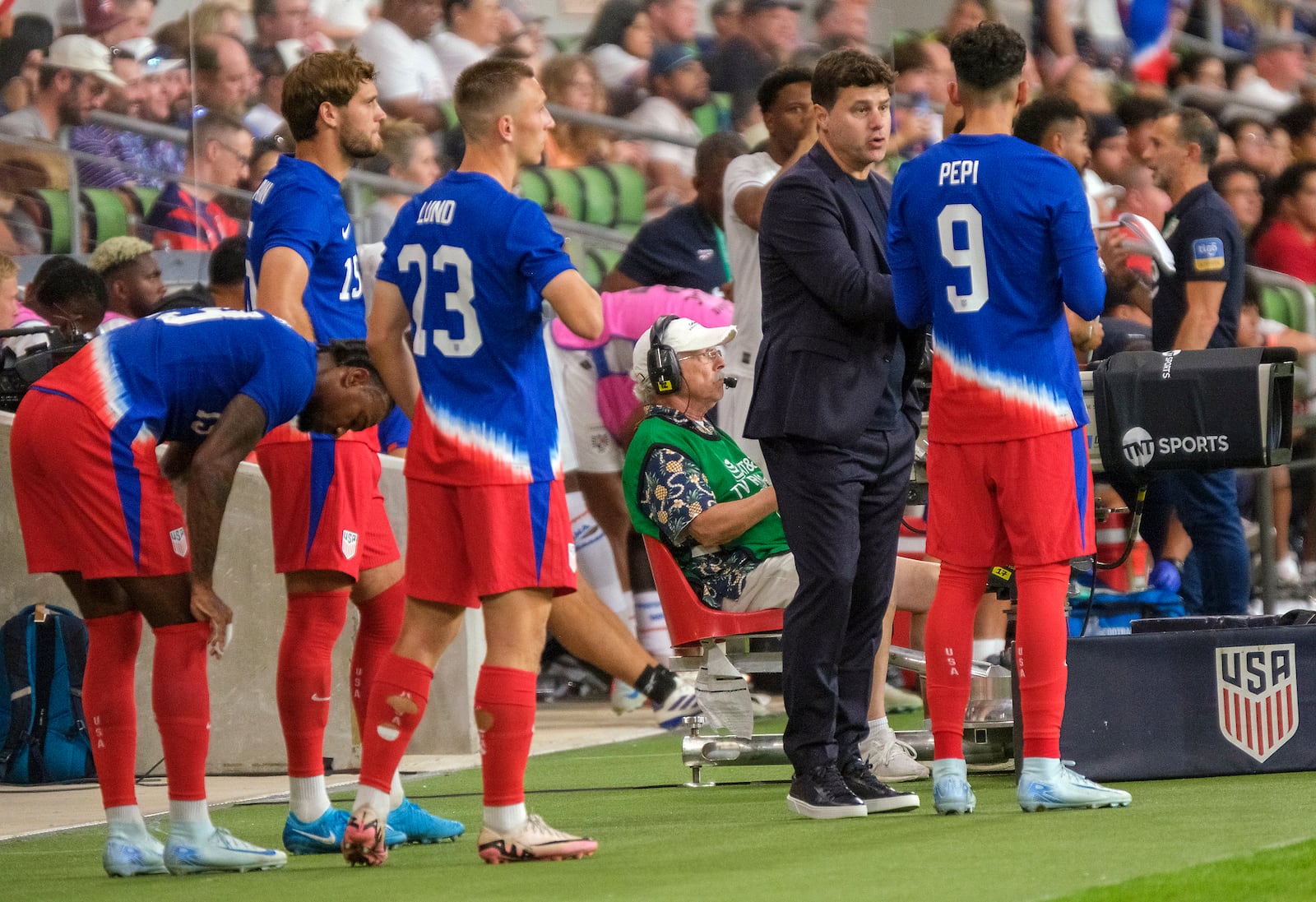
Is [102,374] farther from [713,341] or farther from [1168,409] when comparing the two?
[1168,409]

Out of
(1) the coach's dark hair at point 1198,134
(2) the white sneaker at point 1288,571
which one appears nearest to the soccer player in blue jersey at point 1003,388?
(1) the coach's dark hair at point 1198,134

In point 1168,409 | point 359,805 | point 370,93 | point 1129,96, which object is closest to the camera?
point 359,805

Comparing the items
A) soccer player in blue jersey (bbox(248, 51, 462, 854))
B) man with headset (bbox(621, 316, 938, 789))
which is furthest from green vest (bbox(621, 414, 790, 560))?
soccer player in blue jersey (bbox(248, 51, 462, 854))

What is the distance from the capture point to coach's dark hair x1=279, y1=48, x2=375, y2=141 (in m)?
4.70

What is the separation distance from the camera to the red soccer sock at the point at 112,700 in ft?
14.1

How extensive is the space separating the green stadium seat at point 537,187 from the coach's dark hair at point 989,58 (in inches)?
236

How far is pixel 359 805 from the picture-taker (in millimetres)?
4141

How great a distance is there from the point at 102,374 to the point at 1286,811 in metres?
2.93

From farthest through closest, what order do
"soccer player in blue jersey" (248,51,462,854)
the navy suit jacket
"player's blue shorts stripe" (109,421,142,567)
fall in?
the navy suit jacket < "soccer player in blue jersey" (248,51,462,854) < "player's blue shorts stripe" (109,421,142,567)

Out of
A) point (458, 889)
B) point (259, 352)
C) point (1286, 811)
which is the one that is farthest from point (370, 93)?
point (1286, 811)

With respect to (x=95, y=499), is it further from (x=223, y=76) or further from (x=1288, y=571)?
(x=1288, y=571)

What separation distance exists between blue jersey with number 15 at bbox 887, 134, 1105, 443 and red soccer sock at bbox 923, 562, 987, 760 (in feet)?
1.18

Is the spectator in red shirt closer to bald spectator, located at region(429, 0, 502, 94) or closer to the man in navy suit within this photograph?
bald spectator, located at region(429, 0, 502, 94)

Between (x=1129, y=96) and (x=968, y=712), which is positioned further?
(x=1129, y=96)
